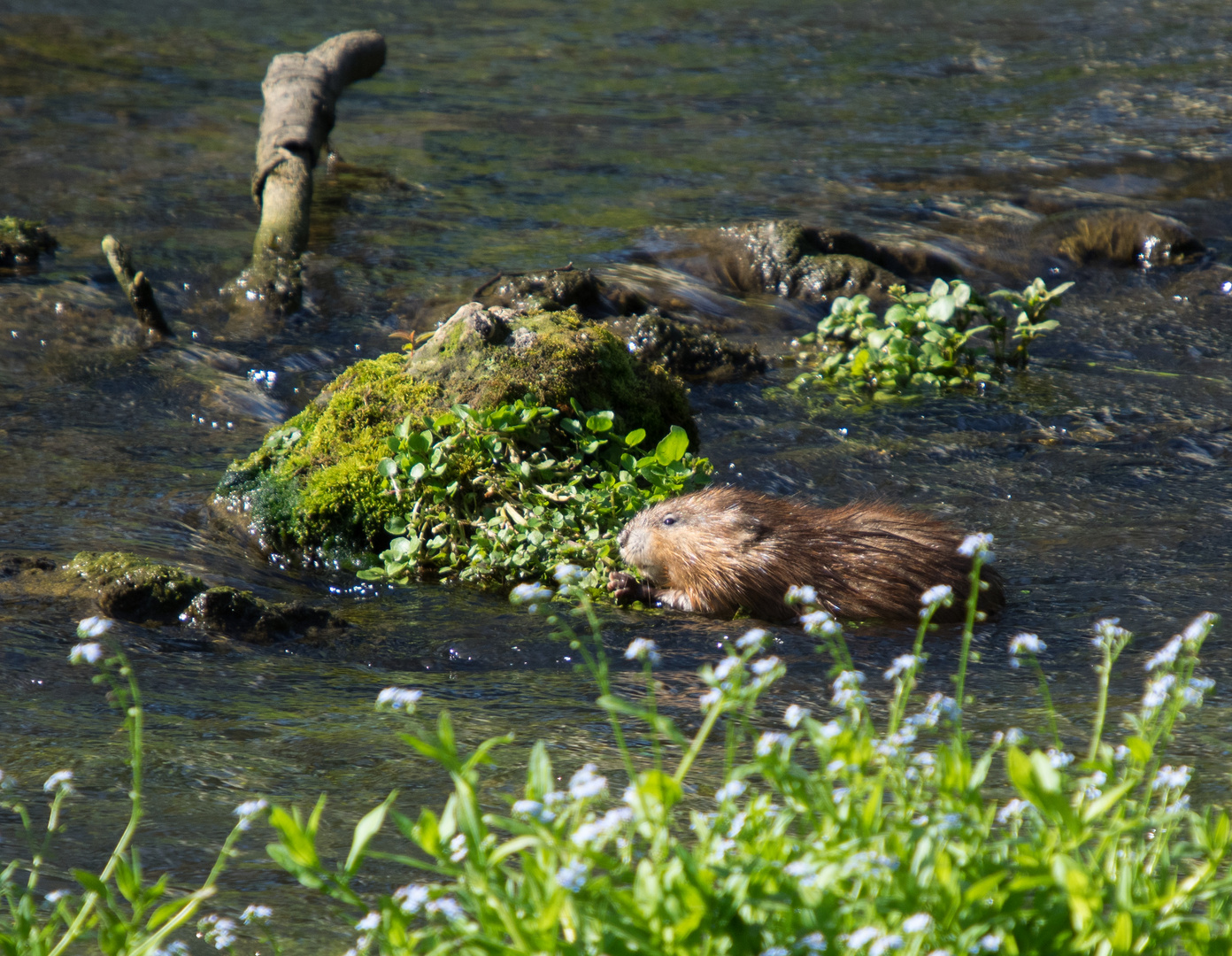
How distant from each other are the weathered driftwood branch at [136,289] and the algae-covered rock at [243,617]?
4929mm

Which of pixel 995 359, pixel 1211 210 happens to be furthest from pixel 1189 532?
pixel 1211 210

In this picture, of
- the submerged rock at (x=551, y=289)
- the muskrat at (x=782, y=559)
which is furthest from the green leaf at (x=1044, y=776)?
the submerged rock at (x=551, y=289)

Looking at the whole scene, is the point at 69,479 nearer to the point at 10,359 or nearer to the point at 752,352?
the point at 10,359

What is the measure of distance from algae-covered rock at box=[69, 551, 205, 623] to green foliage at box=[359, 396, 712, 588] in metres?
0.98

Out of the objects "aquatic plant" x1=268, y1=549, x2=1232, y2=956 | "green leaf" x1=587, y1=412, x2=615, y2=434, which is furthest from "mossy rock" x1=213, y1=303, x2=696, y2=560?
"aquatic plant" x1=268, y1=549, x2=1232, y2=956

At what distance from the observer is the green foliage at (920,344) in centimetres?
911

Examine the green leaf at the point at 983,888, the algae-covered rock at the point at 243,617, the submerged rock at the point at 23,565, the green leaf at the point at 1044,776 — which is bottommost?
the algae-covered rock at the point at 243,617

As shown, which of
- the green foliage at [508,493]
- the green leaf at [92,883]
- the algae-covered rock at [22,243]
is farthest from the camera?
the algae-covered rock at [22,243]

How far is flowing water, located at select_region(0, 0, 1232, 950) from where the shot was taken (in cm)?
437

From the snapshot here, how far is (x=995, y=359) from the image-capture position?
31.3 feet

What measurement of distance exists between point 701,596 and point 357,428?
2036mm

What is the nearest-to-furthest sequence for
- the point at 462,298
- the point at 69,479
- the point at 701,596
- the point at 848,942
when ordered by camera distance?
the point at 848,942 < the point at 701,596 < the point at 69,479 < the point at 462,298

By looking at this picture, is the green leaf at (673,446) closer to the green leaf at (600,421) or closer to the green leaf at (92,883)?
the green leaf at (600,421)

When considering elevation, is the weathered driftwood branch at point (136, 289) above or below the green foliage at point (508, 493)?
above
